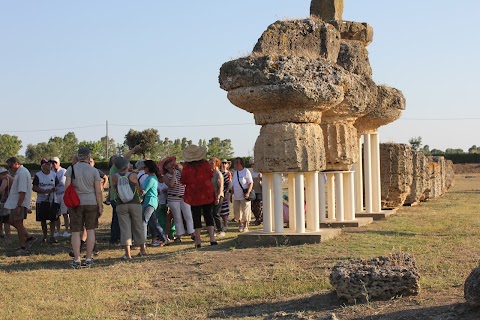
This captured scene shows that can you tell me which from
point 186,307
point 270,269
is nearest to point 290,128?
point 270,269

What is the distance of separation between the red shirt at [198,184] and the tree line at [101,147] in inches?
1949

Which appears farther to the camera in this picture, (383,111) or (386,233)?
(383,111)

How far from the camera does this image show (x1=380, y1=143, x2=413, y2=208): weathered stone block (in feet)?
61.1

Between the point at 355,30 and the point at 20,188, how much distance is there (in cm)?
755

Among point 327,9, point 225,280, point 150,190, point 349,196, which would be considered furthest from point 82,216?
point 327,9

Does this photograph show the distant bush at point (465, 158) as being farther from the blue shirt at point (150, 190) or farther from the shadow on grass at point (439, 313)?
the shadow on grass at point (439, 313)

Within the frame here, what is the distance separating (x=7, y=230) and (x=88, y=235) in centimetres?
455

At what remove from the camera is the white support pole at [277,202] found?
11.2 metres

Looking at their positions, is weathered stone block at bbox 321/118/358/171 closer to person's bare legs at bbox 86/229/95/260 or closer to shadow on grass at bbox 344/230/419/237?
shadow on grass at bbox 344/230/419/237

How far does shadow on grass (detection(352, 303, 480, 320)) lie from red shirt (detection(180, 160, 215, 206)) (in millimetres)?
5343

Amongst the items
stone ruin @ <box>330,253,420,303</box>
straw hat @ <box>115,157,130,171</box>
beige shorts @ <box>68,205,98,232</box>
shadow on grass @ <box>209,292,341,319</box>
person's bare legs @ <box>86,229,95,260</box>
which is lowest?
shadow on grass @ <box>209,292,341,319</box>

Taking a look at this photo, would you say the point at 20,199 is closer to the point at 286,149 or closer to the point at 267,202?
the point at 267,202

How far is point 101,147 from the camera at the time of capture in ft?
253

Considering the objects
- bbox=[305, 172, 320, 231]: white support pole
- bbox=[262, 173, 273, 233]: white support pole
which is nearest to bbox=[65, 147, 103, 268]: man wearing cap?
bbox=[262, 173, 273, 233]: white support pole
